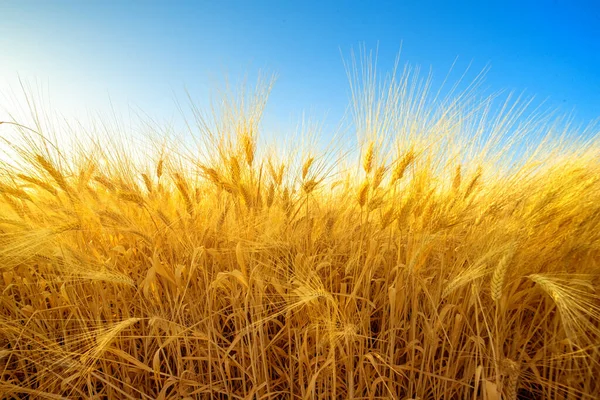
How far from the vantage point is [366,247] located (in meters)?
1.55

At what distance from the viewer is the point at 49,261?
4.71ft

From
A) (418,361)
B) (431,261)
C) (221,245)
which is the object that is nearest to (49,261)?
(221,245)

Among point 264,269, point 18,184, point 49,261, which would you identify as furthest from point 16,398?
point 264,269

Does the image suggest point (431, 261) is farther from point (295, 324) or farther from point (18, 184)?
point (18, 184)

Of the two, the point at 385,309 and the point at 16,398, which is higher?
the point at 385,309

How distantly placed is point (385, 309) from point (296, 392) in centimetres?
48

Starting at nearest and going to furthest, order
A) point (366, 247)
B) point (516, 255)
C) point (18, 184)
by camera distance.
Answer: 1. point (516, 255)
2. point (366, 247)
3. point (18, 184)

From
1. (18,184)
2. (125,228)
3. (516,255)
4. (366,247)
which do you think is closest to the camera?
(516,255)

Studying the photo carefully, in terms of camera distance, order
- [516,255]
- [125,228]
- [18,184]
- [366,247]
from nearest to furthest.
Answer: [516,255]
[125,228]
[366,247]
[18,184]

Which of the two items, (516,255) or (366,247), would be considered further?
(366,247)

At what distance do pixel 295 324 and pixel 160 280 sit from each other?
0.66 metres

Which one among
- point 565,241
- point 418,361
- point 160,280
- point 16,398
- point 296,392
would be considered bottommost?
point 16,398

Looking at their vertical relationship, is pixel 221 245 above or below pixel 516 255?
below

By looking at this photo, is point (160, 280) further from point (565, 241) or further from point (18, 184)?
point (565, 241)
